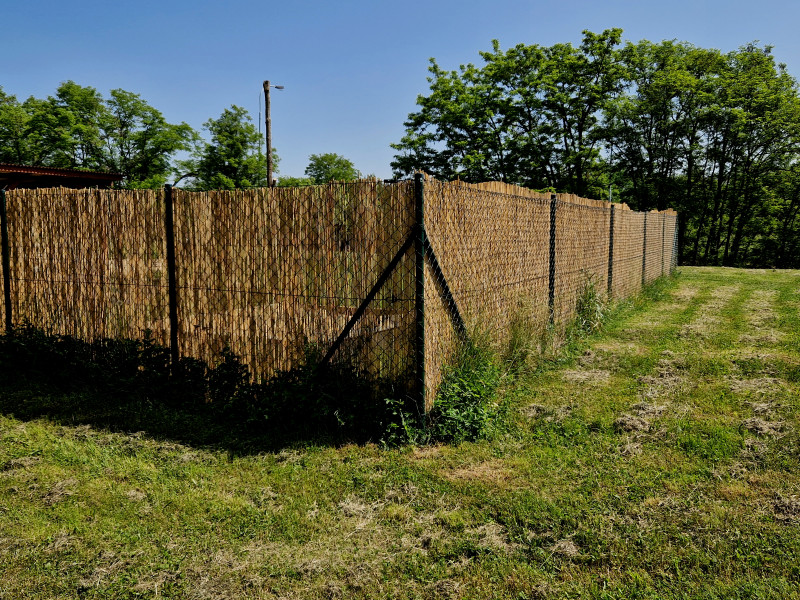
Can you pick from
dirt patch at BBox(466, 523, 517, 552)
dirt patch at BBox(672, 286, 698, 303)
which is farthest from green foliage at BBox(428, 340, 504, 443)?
dirt patch at BBox(672, 286, 698, 303)

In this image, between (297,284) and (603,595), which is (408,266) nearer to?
(297,284)

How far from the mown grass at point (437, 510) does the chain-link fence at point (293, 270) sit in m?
0.95

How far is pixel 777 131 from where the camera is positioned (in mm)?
33094

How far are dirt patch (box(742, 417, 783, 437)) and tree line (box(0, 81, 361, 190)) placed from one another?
36.6 metres

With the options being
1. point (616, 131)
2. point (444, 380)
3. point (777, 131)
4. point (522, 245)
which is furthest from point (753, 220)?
point (444, 380)

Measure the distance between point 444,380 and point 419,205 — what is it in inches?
60.8

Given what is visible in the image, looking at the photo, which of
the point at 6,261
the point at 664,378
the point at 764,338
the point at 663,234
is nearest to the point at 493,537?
the point at 664,378

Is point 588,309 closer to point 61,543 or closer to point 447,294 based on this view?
point 447,294

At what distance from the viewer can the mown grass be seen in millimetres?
2629

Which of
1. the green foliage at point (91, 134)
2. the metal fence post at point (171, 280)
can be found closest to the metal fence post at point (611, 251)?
the metal fence post at point (171, 280)

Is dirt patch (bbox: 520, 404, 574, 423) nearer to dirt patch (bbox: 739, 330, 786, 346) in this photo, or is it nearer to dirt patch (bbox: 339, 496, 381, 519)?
dirt patch (bbox: 339, 496, 381, 519)

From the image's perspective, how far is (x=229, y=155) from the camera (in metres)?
43.3

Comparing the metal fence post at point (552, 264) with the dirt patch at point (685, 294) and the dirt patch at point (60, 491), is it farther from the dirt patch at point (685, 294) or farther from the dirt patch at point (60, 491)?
A: the dirt patch at point (685, 294)

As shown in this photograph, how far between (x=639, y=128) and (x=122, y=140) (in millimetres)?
38461
